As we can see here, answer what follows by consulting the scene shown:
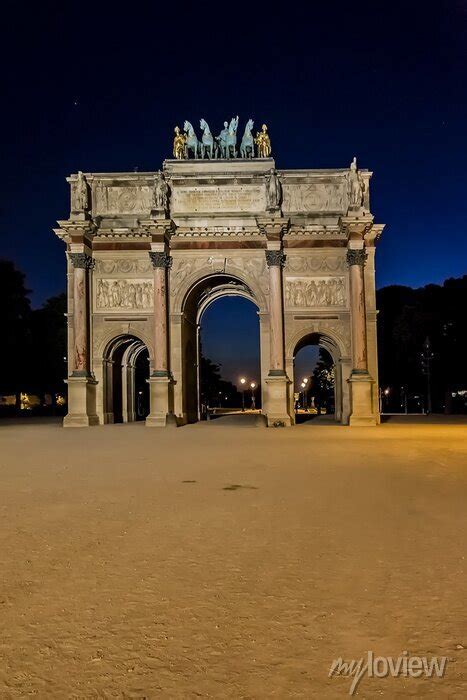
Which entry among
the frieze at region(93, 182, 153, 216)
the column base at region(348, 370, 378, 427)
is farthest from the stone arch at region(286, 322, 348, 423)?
the frieze at region(93, 182, 153, 216)

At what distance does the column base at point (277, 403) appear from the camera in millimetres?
29255

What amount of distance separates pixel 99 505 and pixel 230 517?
6.75 ft

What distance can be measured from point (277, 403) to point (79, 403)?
34.1ft

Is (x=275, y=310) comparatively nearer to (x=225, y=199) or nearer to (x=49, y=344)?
(x=225, y=199)

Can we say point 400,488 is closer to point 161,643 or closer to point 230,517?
point 230,517

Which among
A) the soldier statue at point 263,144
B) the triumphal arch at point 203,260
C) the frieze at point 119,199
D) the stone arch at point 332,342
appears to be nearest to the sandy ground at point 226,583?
the stone arch at point 332,342

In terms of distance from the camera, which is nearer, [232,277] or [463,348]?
[232,277]

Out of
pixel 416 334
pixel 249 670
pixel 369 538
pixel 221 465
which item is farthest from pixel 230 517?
pixel 416 334

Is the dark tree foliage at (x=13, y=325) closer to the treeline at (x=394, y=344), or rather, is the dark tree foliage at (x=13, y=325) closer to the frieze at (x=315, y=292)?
the treeline at (x=394, y=344)

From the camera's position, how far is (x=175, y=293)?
106ft

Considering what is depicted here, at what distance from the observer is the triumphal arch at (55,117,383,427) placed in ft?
102

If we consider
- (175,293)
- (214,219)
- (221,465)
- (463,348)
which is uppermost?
(214,219)

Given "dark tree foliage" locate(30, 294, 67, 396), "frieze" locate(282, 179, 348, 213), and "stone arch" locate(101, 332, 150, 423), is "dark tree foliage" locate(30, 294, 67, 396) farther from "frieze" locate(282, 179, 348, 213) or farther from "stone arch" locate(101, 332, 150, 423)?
"frieze" locate(282, 179, 348, 213)

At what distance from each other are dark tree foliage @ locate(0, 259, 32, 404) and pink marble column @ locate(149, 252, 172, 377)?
17959 millimetres
